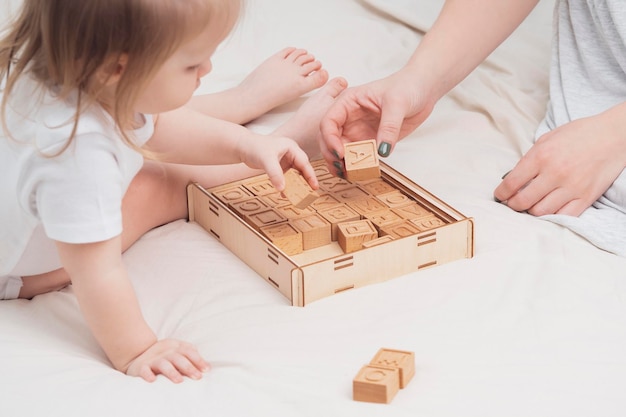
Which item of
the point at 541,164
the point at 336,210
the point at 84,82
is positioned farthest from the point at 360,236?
the point at 84,82

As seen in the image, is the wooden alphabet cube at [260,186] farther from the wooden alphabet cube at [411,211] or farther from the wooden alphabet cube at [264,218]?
the wooden alphabet cube at [411,211]

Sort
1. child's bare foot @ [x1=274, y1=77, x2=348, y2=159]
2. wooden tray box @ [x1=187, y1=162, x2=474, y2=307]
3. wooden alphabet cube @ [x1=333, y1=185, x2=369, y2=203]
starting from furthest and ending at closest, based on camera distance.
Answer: child's bare foot @ [x1=274, y1=77, x2=348, y2=159], wooden alphabet cube @ [x1=333, y1=185, x2=369, y2=203], wooden tray box @ [x1=187, y1=162, x2=474, y2=307]

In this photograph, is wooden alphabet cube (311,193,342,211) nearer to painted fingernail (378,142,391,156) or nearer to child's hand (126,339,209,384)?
painted fingernail (378,142,391,156)

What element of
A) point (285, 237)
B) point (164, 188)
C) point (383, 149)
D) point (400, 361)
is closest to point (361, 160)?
point (383, 149)

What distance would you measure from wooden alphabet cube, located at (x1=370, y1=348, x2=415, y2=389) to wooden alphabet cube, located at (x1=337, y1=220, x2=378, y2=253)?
0.25 metres

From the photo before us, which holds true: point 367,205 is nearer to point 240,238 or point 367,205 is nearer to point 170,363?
point 240,238

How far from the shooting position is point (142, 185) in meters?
1.28

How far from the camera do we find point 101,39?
917 millimetres

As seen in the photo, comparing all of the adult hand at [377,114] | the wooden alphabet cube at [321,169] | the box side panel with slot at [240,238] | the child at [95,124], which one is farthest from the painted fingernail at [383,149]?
the child at [95,124]

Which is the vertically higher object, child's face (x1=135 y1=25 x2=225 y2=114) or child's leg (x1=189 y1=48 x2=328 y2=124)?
child's face (x1=135 y1=25 x2=225 y2=114)

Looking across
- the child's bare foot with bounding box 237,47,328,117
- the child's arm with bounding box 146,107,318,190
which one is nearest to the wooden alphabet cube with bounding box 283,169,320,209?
the child's arm with bounding box 146,107,318,190

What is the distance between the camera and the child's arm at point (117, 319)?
0.99 m

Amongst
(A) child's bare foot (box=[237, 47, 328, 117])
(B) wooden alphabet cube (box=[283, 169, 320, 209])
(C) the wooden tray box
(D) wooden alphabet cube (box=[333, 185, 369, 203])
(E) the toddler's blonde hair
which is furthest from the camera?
(A) child's bare foot (box=[237, 47, 328, 117])

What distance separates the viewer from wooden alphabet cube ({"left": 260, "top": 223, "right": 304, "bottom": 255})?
1.21 meters
